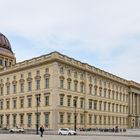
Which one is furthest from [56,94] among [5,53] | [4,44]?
[4,44]

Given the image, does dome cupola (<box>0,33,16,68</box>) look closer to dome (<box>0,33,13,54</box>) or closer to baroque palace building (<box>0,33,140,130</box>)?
dome (<box>0,33,13,54</box>)

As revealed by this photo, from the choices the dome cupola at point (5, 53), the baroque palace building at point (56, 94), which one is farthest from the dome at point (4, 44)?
the baroque palace building at point (56, 94)

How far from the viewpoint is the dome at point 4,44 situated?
376 ft

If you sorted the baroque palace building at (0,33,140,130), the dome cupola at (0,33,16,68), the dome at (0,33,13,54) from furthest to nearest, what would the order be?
1. the dome at (0,33,13,54)
2. the dome cupola at (0,33,16,68)
3. the baroque palace building at (0,33,140,130)

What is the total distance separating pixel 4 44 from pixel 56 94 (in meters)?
45.4

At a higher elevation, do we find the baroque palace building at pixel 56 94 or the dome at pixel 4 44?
the dome at pixel 4 44

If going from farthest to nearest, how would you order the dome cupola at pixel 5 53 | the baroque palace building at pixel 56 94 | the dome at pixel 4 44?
the dome at pixel 4 44 < the dome cupola at pixel 5 53 < the baroque palace building at pixel 56 94

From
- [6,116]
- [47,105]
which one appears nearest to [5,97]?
[6,116]

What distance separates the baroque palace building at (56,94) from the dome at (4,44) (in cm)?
2169

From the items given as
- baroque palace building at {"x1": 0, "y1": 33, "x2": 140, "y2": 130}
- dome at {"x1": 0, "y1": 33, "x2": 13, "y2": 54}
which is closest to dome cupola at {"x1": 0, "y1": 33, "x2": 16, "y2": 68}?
dome at {"x1": 0, "y1": 33, "x2": 13, "y2": 54}

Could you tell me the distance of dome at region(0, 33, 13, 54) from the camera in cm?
11467

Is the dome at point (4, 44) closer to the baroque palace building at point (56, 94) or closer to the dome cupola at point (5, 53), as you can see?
the dome cupola at point (5, 53)

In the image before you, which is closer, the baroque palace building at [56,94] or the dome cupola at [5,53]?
the baroque palace building at [56,94]

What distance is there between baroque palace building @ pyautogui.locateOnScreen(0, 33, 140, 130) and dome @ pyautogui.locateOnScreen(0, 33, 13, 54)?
2169cm
